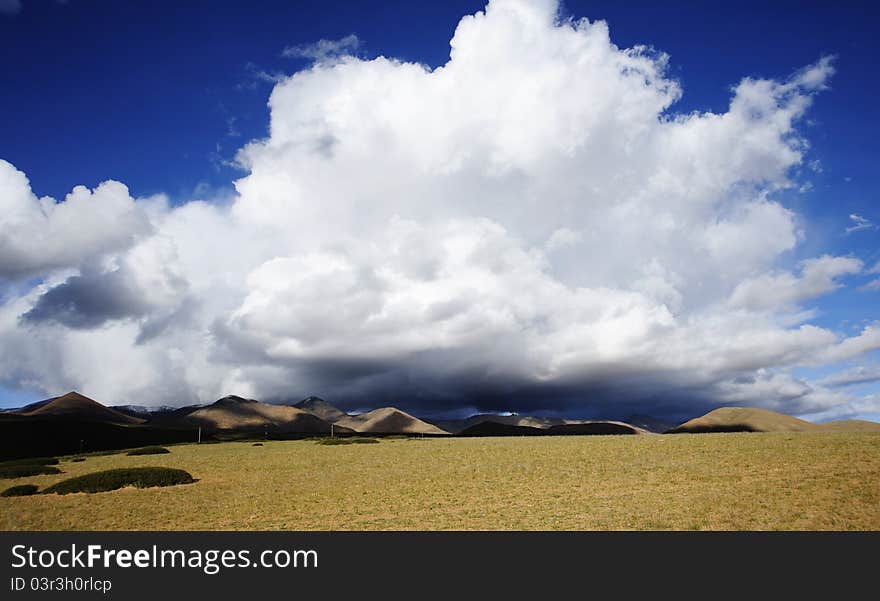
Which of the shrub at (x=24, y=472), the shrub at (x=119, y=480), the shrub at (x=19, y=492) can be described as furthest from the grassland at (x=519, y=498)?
the shrub at (x=24, y=472)

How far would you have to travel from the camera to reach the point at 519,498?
28.4 m

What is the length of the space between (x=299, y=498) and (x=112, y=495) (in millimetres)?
13184

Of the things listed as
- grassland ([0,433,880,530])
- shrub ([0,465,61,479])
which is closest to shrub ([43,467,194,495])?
grassland ([0,433,880,530])

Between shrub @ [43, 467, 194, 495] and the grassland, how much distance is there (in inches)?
59.0

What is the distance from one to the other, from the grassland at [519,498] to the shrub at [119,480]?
1.50 meters

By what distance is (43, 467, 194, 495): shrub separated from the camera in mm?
35781

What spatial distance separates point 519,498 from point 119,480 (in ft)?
94.6

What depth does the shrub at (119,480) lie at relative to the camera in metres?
35.8

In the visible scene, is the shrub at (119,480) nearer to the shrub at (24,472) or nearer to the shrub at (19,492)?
the shrub at (19,492)

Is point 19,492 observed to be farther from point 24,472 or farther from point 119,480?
point 24,472
